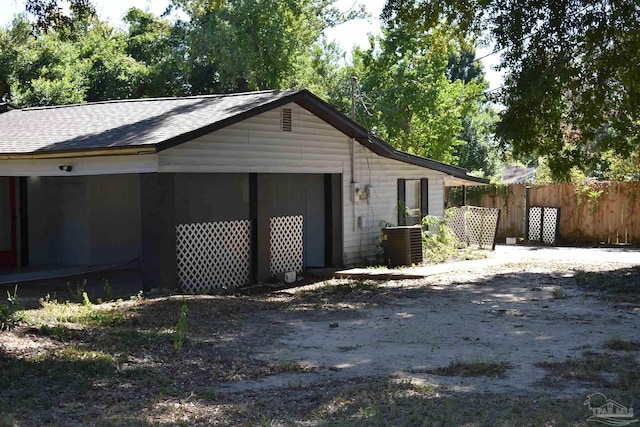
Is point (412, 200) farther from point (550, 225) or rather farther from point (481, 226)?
point (550, 225)

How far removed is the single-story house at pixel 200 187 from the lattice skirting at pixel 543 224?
716cm

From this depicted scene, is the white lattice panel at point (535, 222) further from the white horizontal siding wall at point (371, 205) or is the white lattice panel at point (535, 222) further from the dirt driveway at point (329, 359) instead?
the dirt driveway at point (329, 359)

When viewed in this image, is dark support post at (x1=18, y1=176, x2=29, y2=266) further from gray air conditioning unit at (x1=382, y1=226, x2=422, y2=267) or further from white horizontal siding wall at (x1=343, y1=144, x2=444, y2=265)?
gray air conditioning unit at (x1=382, y1=226, x2=422, y2=267)

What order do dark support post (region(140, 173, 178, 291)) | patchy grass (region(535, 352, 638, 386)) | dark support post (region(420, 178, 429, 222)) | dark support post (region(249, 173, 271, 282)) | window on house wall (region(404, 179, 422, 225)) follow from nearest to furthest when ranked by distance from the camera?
patchy grass (region(535, 352, 638, 386)) < dark support post (region(140, 173, 178, 291)) < dark support post (region(249, 173, 271, 282)) < window on house wall (region(404, 179, 422, 225)) < dark support post (region(420, 178, 429, 222))

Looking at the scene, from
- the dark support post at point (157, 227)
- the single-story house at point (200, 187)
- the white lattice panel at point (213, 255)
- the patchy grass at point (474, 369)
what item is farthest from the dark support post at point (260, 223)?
the patchy grass at point (474, 369)

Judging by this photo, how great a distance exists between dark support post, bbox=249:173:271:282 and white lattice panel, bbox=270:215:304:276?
1.16 ft

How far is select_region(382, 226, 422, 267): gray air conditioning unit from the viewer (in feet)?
60.4

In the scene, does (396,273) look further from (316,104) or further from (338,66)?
(338,66)

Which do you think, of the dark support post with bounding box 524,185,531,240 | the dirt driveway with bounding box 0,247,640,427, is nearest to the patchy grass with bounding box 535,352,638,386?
the dirt driveway with bounding box 0,247,640,427

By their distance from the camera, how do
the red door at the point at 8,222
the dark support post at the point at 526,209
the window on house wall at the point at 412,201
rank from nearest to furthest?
the red door at the point at 8,222 < the window on house wall at the point at 412,201 < the dark support post at the point at 526,209

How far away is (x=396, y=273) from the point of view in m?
16.7

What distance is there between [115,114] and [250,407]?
37.5ft

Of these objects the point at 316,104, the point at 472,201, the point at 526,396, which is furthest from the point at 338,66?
the point at 526,396

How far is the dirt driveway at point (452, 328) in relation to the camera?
7963 millimetres
